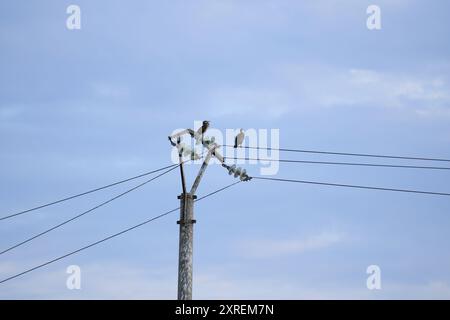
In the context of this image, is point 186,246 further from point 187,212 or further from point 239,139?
point 239,139

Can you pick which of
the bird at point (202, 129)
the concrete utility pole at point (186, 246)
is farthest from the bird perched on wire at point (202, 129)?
the concrete utility pole at point (186, 246)

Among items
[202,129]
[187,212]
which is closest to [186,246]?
[187,212]

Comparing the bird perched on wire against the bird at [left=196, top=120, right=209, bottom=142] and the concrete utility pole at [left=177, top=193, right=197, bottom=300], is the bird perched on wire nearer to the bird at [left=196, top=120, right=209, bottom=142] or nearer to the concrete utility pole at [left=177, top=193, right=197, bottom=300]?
the bird at [left=196, top=120, right=209, bottom=142]

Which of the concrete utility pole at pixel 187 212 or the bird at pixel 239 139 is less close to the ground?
the bird at pixel 239 139

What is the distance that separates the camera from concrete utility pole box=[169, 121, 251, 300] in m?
19.3

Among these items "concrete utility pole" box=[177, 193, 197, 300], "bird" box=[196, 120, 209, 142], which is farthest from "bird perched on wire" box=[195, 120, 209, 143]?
"concrete utility pole" box=[177, 193, 197, 300]

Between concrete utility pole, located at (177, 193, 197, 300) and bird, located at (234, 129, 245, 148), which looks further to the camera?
bird, located at (234, 129, 245, 148)

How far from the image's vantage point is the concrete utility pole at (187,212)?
761 inches

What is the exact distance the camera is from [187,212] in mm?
20078

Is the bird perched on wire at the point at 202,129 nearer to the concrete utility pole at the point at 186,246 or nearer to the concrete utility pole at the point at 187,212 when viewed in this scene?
the concrete utility pole at the point at 187,212
